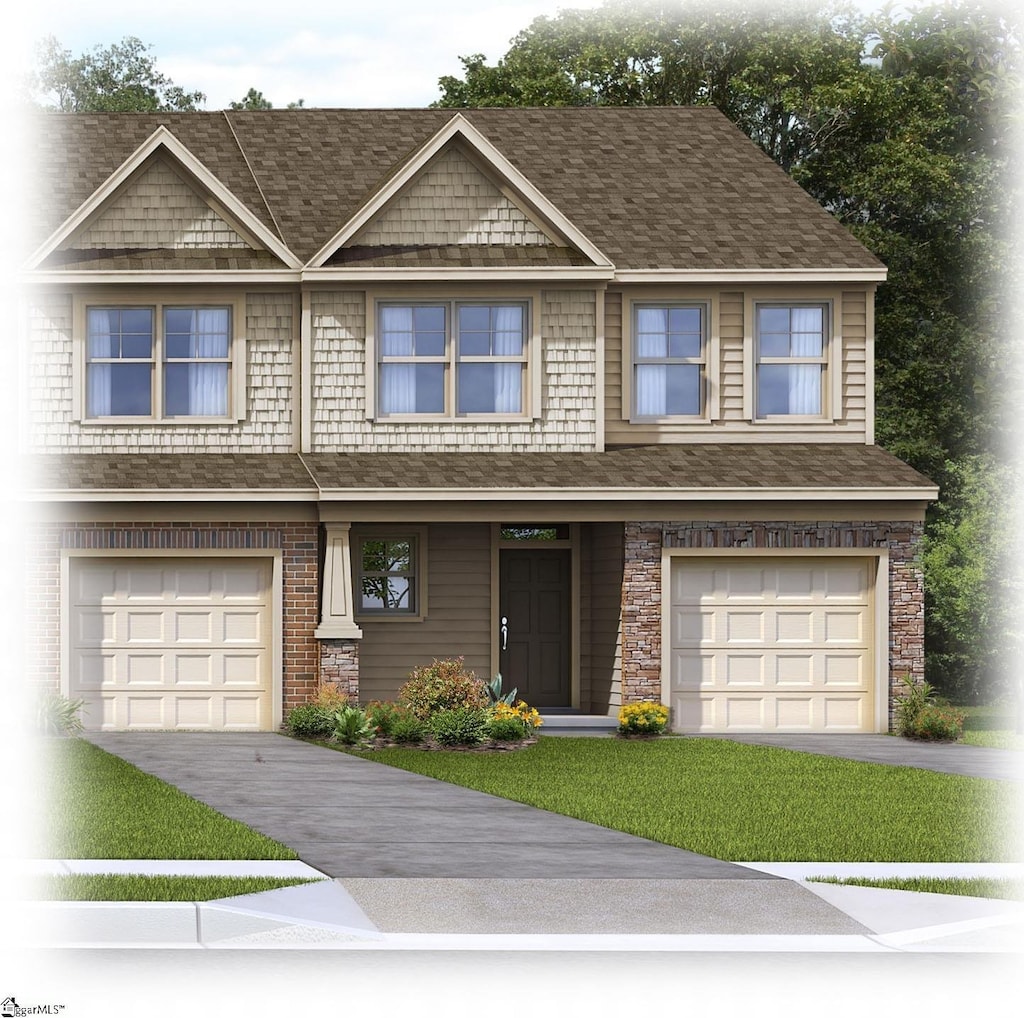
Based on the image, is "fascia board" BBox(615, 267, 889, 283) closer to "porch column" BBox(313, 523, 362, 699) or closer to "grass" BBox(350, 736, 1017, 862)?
"porch column" BBox(313, 523, 362, 699)

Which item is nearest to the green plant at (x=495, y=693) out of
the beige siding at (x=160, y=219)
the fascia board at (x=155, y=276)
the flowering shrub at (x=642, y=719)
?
the flowering shrub at (x=642, y=719)

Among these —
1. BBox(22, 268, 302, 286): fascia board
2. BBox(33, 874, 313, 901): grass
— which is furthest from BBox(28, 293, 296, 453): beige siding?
BBox(33, 874, 313, 901): grass

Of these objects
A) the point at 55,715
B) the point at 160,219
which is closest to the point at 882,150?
the point at 160,219

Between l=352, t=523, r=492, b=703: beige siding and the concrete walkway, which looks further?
l=352, t=523, r=492, b=703: beige siding

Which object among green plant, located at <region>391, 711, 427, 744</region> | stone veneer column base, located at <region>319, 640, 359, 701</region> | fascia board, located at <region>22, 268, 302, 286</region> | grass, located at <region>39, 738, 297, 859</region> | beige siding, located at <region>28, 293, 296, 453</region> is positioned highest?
fascia board, located at <region>22, 268, 302, 286</region>

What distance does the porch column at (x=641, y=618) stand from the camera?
25.0 m

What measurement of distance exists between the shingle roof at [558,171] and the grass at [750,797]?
8.39m

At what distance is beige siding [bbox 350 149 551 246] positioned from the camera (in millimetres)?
26281

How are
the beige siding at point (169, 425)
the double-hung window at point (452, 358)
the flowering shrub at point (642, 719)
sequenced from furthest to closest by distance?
the double-hung window at point (452, 358) < the beige siding at point (169, 425) < the flowering shrub at point (642, 719)

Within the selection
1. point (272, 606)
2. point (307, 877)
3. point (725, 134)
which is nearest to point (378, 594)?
point (272, 606)

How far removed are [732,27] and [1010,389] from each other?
1099 centimetres

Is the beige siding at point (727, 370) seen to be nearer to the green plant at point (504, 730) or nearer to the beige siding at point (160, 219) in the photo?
the green plant at point (504, 730)

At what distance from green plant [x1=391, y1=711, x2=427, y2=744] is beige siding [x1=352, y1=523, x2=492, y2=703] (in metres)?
3.71

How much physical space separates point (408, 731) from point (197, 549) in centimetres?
445
